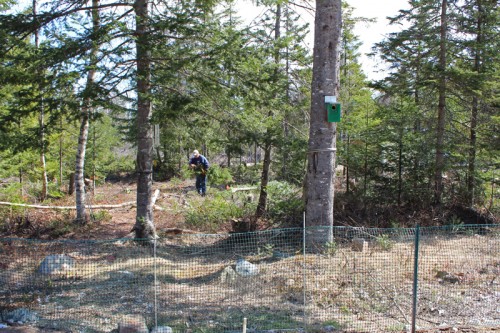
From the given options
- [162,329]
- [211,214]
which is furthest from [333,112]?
[211,214]

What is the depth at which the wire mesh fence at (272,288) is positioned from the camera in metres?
5.35

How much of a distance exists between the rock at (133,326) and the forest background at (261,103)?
394cm

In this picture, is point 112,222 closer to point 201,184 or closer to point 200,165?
point 200,165

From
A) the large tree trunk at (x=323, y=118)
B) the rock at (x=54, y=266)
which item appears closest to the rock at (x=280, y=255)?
the large tree trunk at (x=323, y=118)

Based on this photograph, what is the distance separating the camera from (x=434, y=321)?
5336 mm

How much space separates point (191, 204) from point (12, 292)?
23.4 feet

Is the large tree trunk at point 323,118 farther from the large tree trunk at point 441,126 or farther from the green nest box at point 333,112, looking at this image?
the large tree trunk at point 441,126

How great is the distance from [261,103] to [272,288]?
4.30 meters

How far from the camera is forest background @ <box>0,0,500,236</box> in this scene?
779cm

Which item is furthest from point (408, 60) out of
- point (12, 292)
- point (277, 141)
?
point (12, 292)

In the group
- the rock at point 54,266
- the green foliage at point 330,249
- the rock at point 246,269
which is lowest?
the rock at point 54,266

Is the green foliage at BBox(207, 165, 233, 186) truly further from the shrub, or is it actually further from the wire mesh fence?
the wire mesh fence

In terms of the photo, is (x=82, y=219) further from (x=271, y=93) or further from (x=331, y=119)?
(x=331, y=119)

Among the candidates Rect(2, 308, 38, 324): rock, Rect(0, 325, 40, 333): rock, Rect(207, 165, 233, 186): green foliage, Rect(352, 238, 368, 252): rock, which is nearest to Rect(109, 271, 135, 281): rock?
Rect(2, 308, 38, 324): rock
